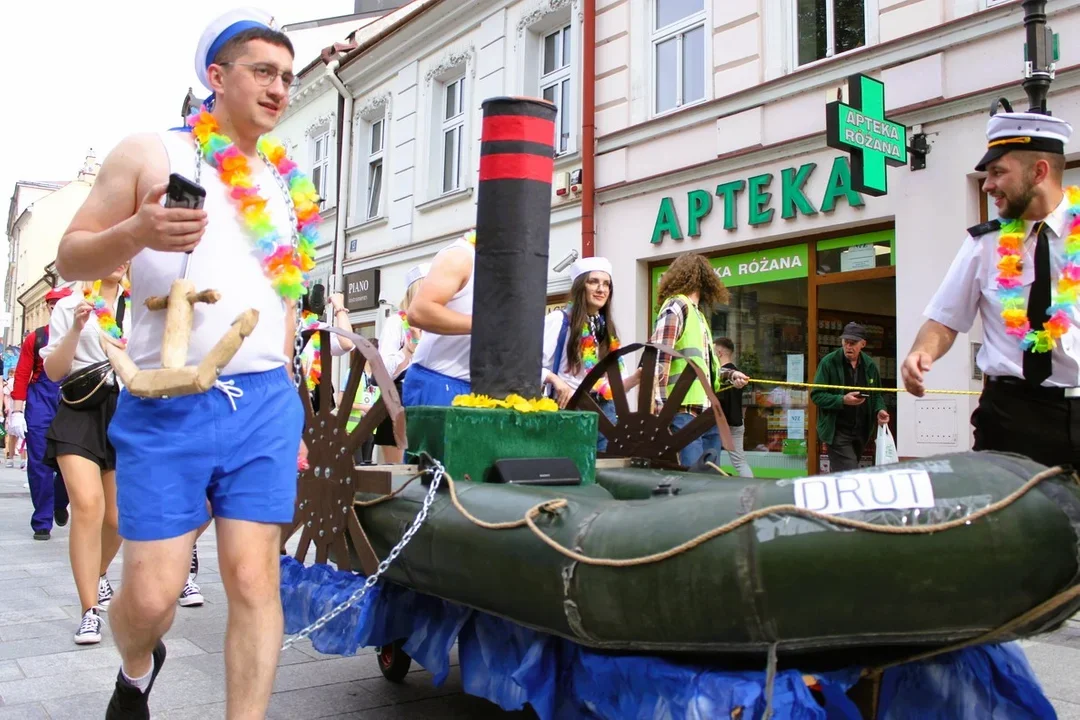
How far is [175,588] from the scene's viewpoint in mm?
2459

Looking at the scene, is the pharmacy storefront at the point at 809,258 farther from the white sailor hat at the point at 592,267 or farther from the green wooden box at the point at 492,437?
the green wooden box at the point at 492,437

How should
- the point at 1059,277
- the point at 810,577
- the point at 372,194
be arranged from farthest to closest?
the point at 372,194
the point at 1059,277
the point at 810,577

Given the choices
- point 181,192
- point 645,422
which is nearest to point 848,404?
point 645,422

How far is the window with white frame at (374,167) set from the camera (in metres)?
17.1

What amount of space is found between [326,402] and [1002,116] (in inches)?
101

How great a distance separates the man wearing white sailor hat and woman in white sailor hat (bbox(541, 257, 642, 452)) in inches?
86.9

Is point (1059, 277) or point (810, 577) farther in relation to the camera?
point (1059, 277)

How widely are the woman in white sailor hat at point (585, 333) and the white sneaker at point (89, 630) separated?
2318 mm

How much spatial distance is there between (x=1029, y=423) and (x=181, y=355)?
2291 millimetres

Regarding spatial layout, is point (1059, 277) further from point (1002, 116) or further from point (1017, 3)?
point (1017, 3)

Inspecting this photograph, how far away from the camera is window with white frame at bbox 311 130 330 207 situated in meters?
18.7

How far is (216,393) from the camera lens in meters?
2.49

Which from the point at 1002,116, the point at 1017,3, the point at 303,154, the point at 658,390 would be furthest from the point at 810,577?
the point at 303,154

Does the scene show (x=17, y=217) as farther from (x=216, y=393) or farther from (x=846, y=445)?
(x=216, y=393)
